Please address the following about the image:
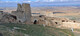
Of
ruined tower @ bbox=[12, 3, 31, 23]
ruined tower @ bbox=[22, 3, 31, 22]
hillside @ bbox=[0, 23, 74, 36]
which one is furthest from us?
ruined tower @ bbox=[22, 3, 31, 22]

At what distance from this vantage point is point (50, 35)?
15.0m

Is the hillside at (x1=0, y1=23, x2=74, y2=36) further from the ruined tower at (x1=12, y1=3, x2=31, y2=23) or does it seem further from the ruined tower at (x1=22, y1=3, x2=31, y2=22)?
the ruined tower at (x1=22, y1=3, x2=31, y2=22)

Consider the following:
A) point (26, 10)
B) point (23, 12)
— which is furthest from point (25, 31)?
point (26, 10)

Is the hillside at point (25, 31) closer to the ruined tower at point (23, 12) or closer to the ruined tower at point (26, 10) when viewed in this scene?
the ruined tower at point (23, 12)

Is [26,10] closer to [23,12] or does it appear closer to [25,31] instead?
[23,12]

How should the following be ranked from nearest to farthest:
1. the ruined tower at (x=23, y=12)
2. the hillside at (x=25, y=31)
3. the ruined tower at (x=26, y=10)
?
the hillside at (x=25, y=31) < the ruined tower at (x=23, y=12) < the ruined tower at (x=26, y=10)

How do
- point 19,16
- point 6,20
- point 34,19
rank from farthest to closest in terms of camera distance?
point 34,19 < point 19,16 < point 6,20

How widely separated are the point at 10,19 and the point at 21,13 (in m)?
4.49

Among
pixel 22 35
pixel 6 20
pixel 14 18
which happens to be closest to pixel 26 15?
pixel 14 18

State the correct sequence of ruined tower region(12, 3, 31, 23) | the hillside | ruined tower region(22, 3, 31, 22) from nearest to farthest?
the hillside, ruined tower region(12, 3, 31, 23), ruined tower region(22, 3, 31, 22)

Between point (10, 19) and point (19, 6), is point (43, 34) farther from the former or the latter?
point (19, 6)

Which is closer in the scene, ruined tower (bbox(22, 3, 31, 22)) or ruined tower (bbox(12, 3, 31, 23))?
ruined tower (bbox(12, 3, 31, 23))

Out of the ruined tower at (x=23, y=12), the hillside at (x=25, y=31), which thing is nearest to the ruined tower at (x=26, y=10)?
the ruined tower at (x=23, y=12)

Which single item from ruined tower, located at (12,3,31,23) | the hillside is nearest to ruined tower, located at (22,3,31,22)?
ruined tower, located at (12,3,31,23)
